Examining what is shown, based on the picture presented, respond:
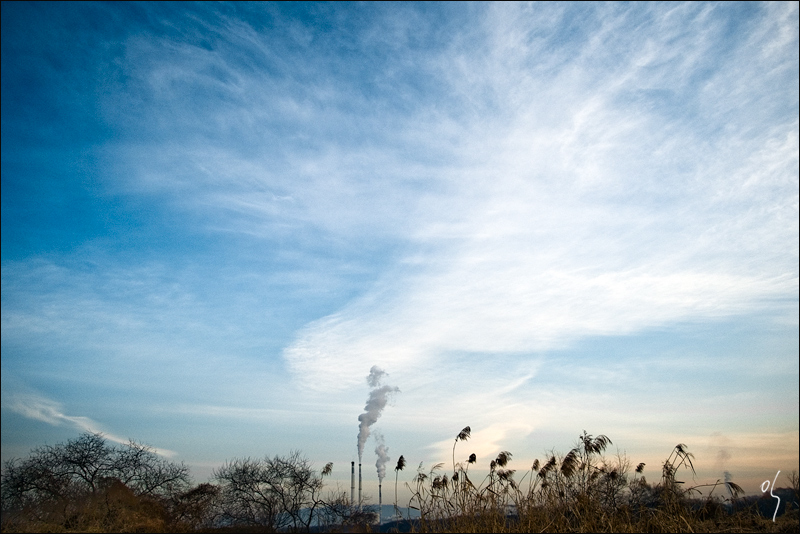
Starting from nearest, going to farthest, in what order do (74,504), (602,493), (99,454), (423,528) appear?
(74,504)
(423,528)
(602,493)
(99,454)

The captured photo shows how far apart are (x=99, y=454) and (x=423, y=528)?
8452mm

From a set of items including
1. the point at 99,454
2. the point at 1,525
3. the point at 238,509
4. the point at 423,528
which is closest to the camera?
the point at 1,525

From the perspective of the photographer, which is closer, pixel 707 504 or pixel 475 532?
pixel 475 532

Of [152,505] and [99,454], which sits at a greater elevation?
[99,454]

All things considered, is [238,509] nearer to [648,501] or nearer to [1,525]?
[1,525]

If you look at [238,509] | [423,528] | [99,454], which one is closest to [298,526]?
[238,509]

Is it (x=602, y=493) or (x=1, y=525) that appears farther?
(x=602, y=493)

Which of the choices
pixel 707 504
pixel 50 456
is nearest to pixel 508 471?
pixel 707 504

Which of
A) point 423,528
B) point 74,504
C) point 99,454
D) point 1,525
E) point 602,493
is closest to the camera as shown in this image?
point 1,525

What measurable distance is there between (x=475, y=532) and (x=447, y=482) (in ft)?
4.86

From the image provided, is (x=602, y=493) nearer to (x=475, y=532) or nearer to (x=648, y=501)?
(x=648, y=501)

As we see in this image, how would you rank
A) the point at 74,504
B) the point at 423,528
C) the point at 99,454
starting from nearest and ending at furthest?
the point at 74,504
the point at 423,528
the point at 99,454

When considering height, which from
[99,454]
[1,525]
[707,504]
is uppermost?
[99,454]

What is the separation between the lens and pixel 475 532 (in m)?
8.60
